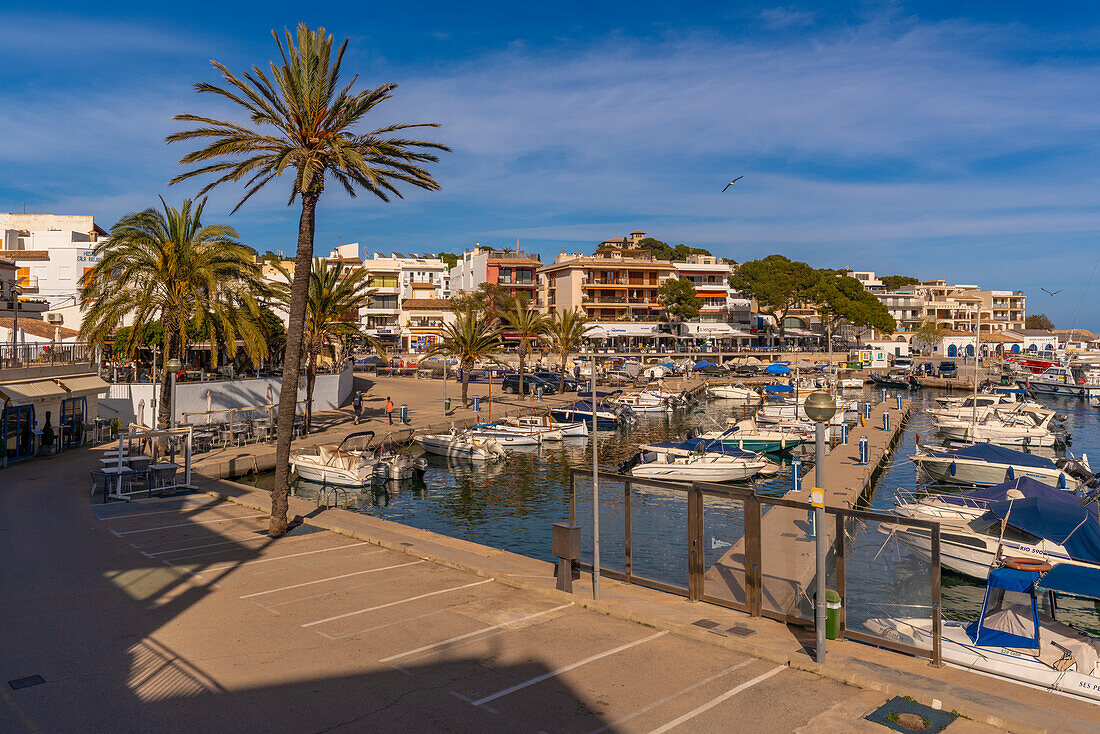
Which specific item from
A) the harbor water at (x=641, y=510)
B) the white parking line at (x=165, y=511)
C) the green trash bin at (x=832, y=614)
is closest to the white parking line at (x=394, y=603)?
the harbor water at (x=641, y=510)

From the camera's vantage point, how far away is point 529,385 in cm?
6312

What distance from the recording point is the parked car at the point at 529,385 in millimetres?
62688

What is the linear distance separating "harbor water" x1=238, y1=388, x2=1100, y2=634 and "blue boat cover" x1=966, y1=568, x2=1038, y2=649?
1.01 metres

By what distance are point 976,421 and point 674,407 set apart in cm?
2187

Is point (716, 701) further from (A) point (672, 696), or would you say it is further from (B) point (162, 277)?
(B) point (162, 277)

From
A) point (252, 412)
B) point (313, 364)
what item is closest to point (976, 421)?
point (313, 364)

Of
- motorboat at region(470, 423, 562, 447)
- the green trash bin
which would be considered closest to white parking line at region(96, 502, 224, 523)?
the green trash bin

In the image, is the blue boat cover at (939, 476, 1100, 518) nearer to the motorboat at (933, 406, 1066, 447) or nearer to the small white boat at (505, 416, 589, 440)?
the motorboat at (933, 406, 1066, 447)

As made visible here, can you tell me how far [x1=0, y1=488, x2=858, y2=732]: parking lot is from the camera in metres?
8.81

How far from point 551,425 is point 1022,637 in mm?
33150

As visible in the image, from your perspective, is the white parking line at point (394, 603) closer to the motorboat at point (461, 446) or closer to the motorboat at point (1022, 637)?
the motorboat at point (1022, 637)

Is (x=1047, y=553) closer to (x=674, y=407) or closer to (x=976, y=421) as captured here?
(x=976, y=421)

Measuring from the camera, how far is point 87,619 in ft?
39.8

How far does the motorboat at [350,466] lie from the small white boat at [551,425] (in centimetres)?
1175
